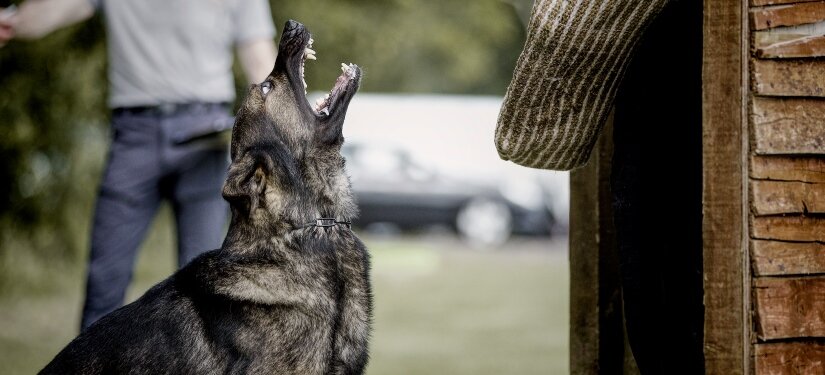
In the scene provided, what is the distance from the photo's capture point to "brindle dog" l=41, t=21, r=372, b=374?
3490 millimetres

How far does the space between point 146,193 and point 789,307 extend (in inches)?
117

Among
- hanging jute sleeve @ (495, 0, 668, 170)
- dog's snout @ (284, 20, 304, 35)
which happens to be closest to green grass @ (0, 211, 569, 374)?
dog's snout @ (284, 20, 304, 35)

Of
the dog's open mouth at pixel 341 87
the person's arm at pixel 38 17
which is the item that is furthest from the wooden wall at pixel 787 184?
the person's arm at pixel 38 17

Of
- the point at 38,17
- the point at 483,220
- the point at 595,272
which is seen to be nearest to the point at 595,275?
the point at 595,272

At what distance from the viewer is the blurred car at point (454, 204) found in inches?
795

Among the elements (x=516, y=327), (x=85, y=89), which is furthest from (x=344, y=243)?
(x=85, y=89)

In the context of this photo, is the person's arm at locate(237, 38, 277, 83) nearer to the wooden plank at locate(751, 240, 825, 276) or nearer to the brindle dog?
the brindle dog

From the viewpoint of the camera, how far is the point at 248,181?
3.72m

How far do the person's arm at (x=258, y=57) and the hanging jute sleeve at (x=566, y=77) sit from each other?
210cm

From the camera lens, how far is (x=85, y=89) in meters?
11.9

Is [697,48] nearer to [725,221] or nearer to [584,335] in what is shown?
[725,221]

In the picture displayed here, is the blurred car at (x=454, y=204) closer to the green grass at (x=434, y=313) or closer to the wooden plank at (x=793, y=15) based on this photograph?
the green grass at (x=434, y=313)

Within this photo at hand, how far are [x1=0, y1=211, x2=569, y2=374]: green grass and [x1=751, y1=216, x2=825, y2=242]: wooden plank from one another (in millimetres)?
4584

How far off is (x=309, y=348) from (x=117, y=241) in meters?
1.50
